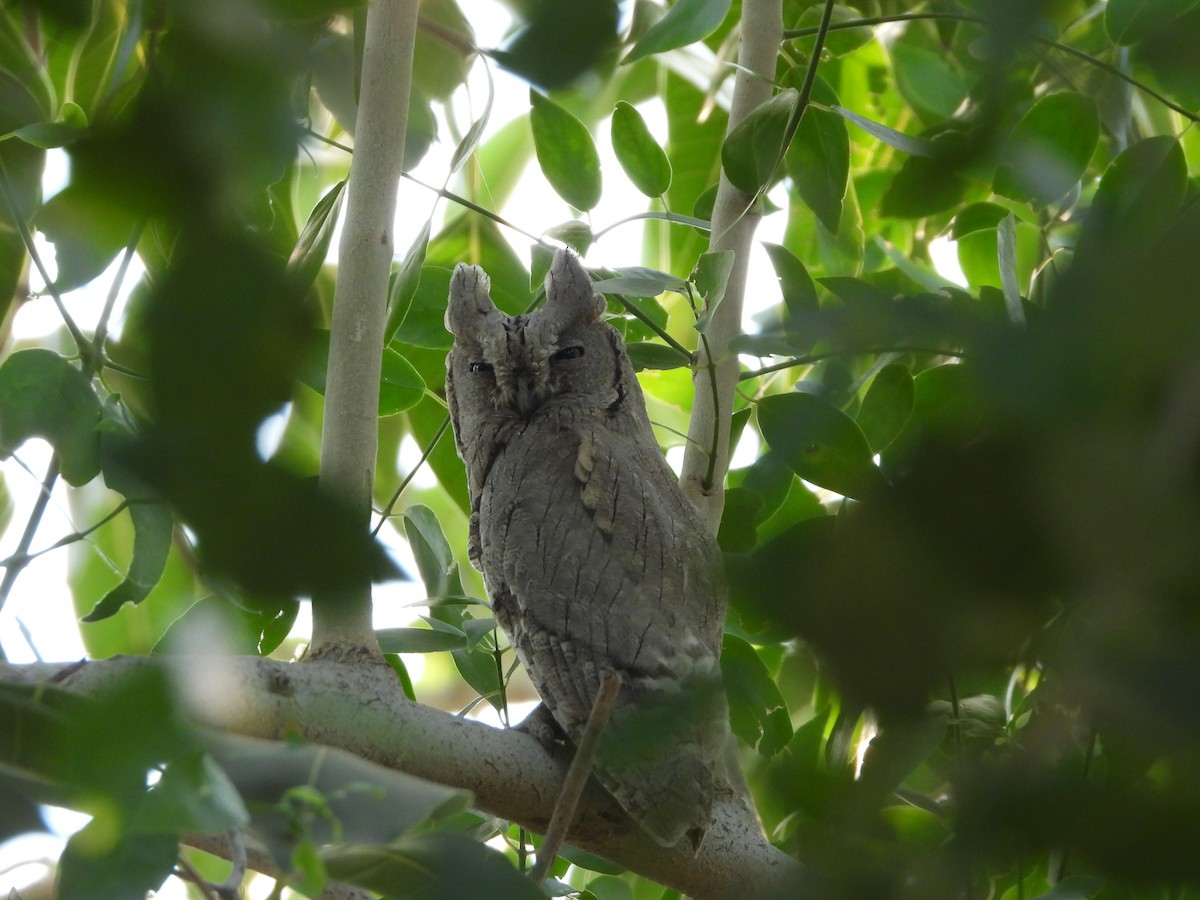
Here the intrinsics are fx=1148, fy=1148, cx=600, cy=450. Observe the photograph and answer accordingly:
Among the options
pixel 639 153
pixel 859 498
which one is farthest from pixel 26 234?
pixel 639 153

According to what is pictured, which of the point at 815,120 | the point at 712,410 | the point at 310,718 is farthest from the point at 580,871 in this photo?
the point at 815,120

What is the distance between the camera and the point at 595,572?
1875 millimetres

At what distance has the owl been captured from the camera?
66.8 inches

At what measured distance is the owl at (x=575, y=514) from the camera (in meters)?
1.70

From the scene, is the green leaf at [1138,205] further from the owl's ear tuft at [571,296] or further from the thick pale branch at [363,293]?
the owl's ear tuft at [571,296]

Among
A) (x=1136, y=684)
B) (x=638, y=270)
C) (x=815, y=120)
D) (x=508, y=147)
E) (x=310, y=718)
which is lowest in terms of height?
(x=1136, y=684)

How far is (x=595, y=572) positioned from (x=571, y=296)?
617mm

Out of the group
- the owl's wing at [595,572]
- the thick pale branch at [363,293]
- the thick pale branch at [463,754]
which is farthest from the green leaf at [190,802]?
the owl's wing at [595,572]

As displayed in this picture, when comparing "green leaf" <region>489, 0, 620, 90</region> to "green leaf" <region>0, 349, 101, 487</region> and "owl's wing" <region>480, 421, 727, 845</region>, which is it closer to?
"green leaf" <region>0, 349, 101, 487</region>

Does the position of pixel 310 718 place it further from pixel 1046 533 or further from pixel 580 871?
pixel 580 871

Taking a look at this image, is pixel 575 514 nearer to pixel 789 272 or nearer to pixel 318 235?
pixel 789 272

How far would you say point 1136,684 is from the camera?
1.03 ft

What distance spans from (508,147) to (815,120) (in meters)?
1.02

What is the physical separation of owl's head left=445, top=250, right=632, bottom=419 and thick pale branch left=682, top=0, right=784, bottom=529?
339 millimetres
